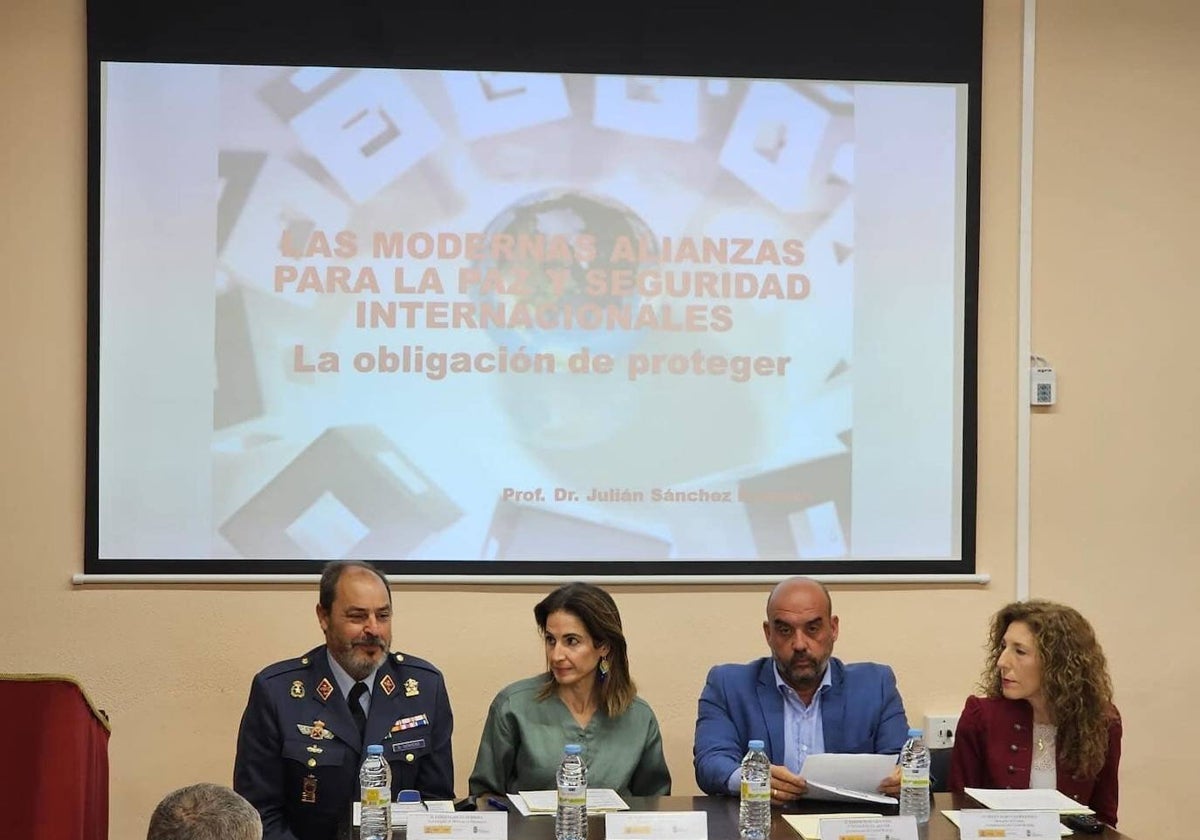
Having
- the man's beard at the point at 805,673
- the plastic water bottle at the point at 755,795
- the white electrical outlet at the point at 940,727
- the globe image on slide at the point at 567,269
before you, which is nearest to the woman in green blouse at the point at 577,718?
the man's beard at the point at 805,673

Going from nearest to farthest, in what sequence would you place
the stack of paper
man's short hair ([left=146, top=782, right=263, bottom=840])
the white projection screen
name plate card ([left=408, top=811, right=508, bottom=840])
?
man's short hair ([left=146, top=782, right=263, bottom=840])
name plate card ([left=408, top=811, right=508, bottom=840])
the stack of paper
the white projection screen

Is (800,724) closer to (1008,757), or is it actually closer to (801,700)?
(801,700)

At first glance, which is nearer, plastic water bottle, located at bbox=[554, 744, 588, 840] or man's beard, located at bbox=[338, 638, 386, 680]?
plastic water bottle, located at bbox=[554, 744, 588, 840]

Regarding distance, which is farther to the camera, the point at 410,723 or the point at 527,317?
the point at 527,317

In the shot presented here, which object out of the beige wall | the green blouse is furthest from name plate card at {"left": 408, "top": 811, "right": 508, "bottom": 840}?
the beige wall

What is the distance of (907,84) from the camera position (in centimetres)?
472

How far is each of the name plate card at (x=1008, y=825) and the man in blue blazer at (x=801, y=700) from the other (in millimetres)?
735

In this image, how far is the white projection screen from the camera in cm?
450

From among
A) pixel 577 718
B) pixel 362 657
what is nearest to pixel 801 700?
pixel 577 718

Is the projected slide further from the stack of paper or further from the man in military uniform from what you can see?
the stack of paper

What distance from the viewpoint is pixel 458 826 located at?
2855mm

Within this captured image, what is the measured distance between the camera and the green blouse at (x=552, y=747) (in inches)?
140

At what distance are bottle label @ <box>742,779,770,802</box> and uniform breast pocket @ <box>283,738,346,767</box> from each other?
3.43ft

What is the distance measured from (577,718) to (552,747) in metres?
0.11
